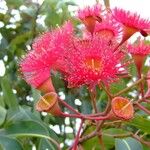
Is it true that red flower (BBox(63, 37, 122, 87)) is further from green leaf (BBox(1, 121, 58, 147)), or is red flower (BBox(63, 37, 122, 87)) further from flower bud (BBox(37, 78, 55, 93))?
green leaf (BBox(1, 121, 58, 147))

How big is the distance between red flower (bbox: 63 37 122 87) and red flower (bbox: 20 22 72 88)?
0.10 ft

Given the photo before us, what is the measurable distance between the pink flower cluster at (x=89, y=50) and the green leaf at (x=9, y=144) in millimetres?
169

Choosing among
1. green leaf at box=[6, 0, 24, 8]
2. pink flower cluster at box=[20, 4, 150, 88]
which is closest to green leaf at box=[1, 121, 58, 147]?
pink flower cluster at box=[20, 4, 150, 88]


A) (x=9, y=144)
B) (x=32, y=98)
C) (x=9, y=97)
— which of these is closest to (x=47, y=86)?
(x=9, y=144)

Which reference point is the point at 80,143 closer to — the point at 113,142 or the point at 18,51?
the point at 113,142

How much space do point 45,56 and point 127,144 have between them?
39 centimetres

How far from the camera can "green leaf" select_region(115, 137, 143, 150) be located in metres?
1.55

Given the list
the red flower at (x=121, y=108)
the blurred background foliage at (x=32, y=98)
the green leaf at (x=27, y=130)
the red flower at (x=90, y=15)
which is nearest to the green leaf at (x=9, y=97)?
the blurred background foliage at (x=32, y=98)

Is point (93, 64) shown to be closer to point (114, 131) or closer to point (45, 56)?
point (45, 56)

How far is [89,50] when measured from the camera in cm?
129

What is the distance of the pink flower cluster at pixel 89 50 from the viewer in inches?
50.7

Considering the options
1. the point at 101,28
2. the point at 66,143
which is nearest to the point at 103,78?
the point at 101,28

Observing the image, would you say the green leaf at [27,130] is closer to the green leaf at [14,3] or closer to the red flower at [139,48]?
the red flower at [139,48]

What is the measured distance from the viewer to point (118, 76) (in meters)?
1.33
